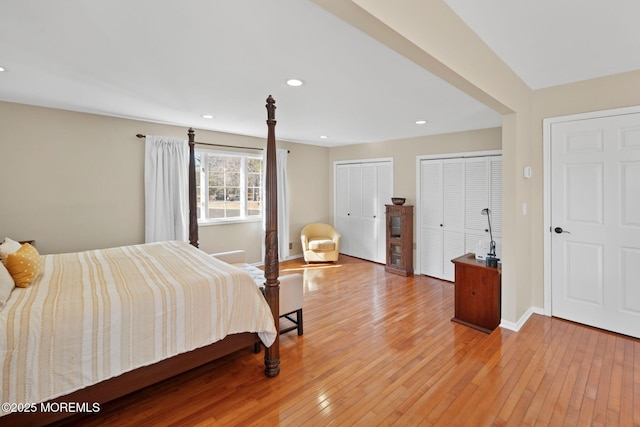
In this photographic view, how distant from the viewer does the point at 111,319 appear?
5.75ft

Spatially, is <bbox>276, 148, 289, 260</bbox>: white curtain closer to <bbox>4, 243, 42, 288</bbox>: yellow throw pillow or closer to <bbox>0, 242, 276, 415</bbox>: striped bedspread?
<bbox>0, 242, 276, 415</bbox>: striped bedspread

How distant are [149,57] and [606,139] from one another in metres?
3.83

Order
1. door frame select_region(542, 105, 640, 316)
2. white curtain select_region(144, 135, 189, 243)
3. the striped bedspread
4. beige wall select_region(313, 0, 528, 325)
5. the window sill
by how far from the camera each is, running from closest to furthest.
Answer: beige wall select_region(313, 0, 528, 325) → the striped bedspread → door frame select_region(542, 105, 640, 316) → white curtain select_region(144, 135, 189, 243) → the window sill

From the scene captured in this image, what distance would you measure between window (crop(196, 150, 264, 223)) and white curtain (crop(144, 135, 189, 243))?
0.38 meters

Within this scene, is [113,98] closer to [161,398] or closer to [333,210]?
[161,398]

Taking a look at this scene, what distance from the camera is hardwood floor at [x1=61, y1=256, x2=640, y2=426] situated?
1.84m

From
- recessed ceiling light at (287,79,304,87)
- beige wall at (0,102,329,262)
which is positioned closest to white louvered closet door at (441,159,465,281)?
recessed ceiling light at (287,79,304,87)

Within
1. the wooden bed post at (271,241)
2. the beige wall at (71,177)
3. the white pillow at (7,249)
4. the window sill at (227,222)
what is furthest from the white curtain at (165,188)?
the wooden bed post at (271,241)

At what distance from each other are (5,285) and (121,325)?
2.55ft

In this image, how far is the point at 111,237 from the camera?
12.9 ft

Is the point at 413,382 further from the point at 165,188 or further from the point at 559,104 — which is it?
the point at 165,188

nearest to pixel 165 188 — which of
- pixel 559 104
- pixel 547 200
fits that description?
pixel 547 200

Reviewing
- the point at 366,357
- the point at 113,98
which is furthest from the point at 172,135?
the point at 366,357

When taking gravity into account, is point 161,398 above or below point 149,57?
below
